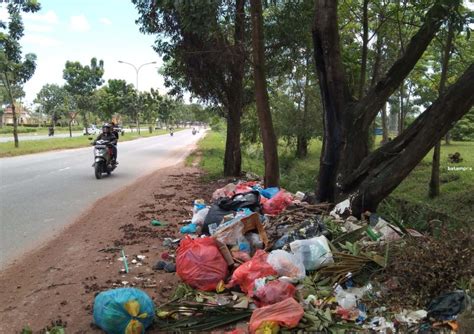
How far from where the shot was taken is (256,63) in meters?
9.72

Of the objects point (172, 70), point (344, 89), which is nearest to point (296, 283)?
point (344, 89)

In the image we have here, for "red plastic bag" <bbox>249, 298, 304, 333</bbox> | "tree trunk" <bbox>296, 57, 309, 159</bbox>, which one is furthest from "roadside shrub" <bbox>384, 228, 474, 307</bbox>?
"tree trunk" <bbox>296, 57, 309, 159</bbox>

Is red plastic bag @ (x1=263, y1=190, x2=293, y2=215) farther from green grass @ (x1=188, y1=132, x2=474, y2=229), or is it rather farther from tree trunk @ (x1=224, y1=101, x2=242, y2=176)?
tree trunk @ (x1=224, y1=101, x2=242, y2=176)

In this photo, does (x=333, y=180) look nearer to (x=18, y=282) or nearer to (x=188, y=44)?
(x=18, y=282)

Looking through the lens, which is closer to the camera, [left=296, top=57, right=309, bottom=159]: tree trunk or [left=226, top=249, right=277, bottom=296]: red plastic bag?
[left=226, top=249, right=277, bottom=296]: red plastic bag

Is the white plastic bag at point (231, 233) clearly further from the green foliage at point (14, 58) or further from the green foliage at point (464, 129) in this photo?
the green foliage at point (464, 129)

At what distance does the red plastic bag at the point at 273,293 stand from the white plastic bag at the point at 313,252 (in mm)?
616

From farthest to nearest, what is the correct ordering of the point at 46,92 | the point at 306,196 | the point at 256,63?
the point at 46,92
the point at 256,63
the point at 306,196

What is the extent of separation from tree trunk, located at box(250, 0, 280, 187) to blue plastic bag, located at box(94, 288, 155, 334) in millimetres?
6454

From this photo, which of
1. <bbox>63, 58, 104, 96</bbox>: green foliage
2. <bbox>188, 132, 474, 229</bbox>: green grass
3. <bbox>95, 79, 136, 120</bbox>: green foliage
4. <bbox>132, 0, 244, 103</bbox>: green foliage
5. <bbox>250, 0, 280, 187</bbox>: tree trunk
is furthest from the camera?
<bbox>95, 79, 136, 120</bbox>: green foliage

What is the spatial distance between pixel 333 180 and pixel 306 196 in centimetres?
67

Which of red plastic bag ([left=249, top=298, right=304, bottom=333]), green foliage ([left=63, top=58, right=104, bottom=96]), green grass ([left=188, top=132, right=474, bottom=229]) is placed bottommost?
green grass ([left=188, top=132, right=474, bottom=229])

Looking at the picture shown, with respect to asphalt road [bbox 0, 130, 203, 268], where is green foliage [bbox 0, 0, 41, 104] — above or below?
above

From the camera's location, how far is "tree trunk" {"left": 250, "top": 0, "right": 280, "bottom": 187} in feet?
31.3
